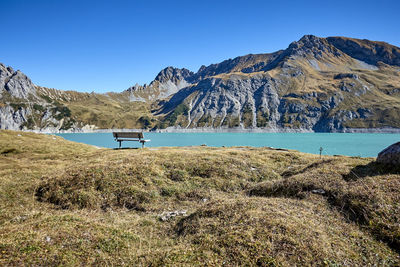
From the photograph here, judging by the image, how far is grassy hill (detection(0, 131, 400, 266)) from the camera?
6988 millimetres

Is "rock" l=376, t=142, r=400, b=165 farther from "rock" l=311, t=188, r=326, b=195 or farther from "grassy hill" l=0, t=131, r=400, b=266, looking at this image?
"rock" l=311, t=188, r=326, b=195

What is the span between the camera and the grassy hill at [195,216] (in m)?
6.99

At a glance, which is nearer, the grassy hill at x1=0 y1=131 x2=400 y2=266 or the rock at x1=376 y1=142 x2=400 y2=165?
the grassy hill at x1=0 y1=131 x2=400 y2=266

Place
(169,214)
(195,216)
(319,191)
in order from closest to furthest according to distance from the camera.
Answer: (195,216)
(169,214)
(319,191)

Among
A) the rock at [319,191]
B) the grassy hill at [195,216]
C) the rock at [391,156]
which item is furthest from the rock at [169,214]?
the rock at [391,156]

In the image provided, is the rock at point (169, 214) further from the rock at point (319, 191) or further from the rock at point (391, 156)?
the rock at point (391, 156)

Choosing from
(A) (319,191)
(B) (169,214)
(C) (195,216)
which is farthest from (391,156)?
(B) (169,214)

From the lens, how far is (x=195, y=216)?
10.2 m

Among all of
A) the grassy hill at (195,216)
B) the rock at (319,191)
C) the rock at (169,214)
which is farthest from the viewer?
the rock at (319,191)

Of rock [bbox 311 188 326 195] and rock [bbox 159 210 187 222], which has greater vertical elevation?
rock [bbox 311 188 326 195]

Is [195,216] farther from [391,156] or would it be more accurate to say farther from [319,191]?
[391,156]

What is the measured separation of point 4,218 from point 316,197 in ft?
52.0

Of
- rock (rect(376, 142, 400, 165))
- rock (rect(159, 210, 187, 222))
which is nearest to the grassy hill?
rock (rect(159, 210, 187, 222))

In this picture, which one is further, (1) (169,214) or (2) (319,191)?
(2) (319,191)
